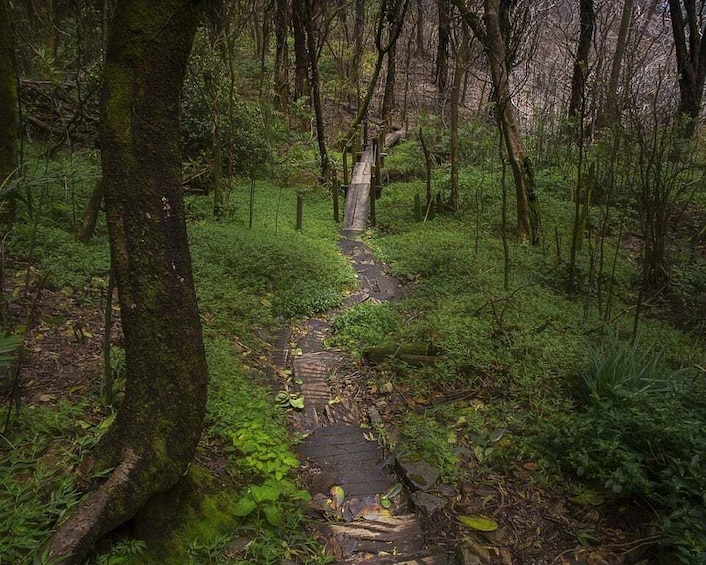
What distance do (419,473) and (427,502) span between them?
Result: 28 centimetres

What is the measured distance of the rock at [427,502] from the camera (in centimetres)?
362

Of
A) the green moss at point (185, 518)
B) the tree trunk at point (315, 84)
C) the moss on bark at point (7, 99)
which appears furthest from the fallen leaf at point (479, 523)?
the tree trunk at point (315, 84)

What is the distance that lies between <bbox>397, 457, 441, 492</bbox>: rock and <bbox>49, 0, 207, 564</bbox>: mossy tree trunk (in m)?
1.70

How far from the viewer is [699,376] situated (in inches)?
156

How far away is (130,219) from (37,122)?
7.41 m

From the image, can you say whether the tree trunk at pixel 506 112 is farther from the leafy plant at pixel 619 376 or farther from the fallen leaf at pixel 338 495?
the fallen leaf at pixel 338 495

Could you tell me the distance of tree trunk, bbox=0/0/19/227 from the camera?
4905mm

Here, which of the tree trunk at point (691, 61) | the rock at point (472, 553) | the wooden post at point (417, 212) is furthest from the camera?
the tree trunk at point (691, 61)

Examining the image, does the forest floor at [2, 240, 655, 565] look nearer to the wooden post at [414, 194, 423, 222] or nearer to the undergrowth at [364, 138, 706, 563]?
the undergrowth at [364, 138, 706, 563]

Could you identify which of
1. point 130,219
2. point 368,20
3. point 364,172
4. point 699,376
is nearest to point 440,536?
point 699,376

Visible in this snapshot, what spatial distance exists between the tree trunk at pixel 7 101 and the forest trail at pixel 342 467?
3.10m

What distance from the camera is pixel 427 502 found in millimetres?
3662

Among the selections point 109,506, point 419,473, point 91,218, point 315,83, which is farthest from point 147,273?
point 315,83

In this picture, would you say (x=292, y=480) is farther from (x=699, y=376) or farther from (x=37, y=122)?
(x=37, y=122)
